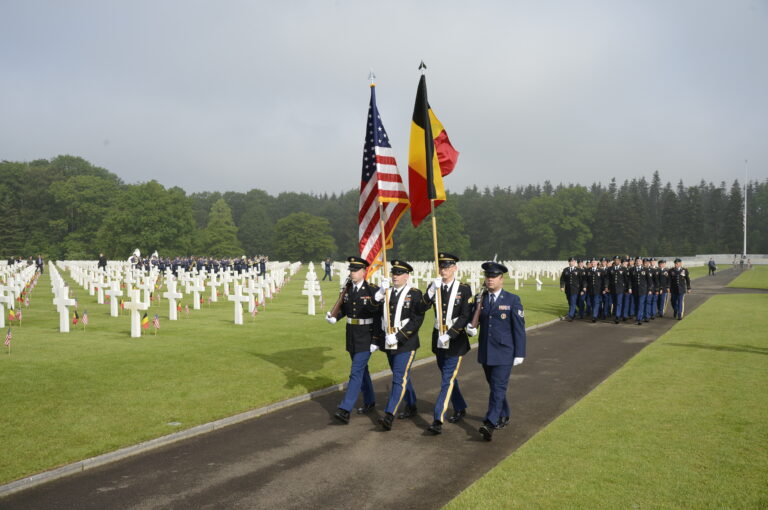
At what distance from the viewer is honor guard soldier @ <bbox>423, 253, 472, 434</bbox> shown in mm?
6941

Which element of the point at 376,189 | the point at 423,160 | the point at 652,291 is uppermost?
the point at 423,160

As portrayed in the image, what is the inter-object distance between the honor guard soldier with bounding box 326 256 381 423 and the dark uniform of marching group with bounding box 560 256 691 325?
1376 cm

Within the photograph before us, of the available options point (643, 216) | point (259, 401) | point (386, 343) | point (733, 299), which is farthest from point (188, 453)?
point (643, 216)

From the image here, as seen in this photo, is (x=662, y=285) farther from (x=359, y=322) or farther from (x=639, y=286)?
(x=359, y=322)

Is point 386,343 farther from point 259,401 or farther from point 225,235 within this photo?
point 225,235

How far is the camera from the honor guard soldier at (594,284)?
19203 mm

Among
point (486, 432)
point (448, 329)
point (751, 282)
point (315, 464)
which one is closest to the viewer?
point (315, 464)

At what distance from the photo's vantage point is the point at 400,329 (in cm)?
717

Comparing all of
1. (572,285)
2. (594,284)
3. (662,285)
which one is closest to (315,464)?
(594,284)

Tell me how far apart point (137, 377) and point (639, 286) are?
53.0 ft

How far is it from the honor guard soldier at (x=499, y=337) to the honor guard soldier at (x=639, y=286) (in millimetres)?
13518

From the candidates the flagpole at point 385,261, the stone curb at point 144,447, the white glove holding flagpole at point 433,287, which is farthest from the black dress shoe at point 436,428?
the stone curb at point 144,447

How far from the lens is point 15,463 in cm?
561

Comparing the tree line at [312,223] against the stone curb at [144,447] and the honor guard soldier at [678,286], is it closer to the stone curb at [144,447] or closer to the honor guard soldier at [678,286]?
the honor guard soldier at [678,286]
